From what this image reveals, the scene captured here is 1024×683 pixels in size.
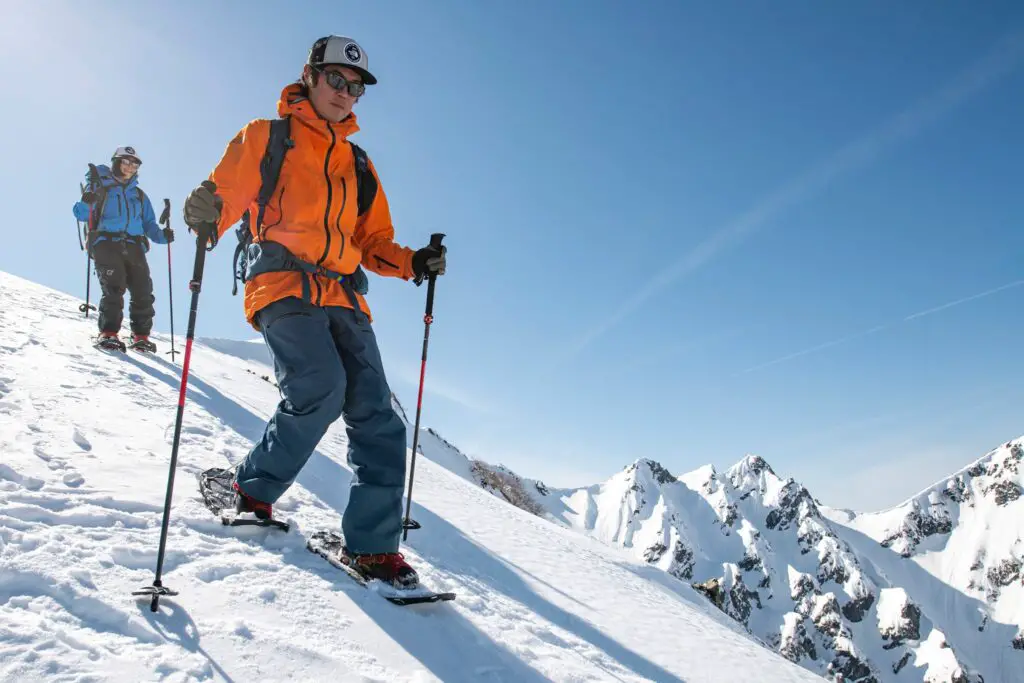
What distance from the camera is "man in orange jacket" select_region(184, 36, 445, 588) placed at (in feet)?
11.4

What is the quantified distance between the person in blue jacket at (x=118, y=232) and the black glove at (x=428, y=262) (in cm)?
716

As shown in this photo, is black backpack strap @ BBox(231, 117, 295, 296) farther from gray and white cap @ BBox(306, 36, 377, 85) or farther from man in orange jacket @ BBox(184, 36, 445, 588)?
gray and white cap @ BBox(306, 36, 377, 85)

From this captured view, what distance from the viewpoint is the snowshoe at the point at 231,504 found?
11.9 ft

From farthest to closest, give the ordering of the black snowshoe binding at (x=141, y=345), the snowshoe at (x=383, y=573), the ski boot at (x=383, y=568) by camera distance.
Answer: the black snowshoe binding at (x=141, y=345) → the ski boot at (x=383, y=568) → the snowshoe at (x=383, y=573)

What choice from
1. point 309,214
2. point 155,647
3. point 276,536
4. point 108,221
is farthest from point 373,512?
point 108,221

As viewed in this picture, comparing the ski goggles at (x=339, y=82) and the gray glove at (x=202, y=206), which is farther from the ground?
the ski goggles at (x=339, y=82)

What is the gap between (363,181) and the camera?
4152 millimetres

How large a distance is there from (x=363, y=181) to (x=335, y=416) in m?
1.67

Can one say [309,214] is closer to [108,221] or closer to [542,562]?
[542,562]

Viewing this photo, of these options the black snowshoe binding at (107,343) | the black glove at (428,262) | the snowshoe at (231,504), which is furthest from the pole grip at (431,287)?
the black snowshoe binding at (107,343)

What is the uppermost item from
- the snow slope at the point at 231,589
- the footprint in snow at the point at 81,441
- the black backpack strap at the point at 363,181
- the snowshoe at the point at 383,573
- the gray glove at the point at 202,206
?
the black backpack strap at the point at 363,181

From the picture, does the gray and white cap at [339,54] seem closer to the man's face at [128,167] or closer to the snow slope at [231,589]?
the snow slope at [231,589]

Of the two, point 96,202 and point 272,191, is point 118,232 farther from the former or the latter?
point 272,191

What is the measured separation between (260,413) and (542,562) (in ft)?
15.5
